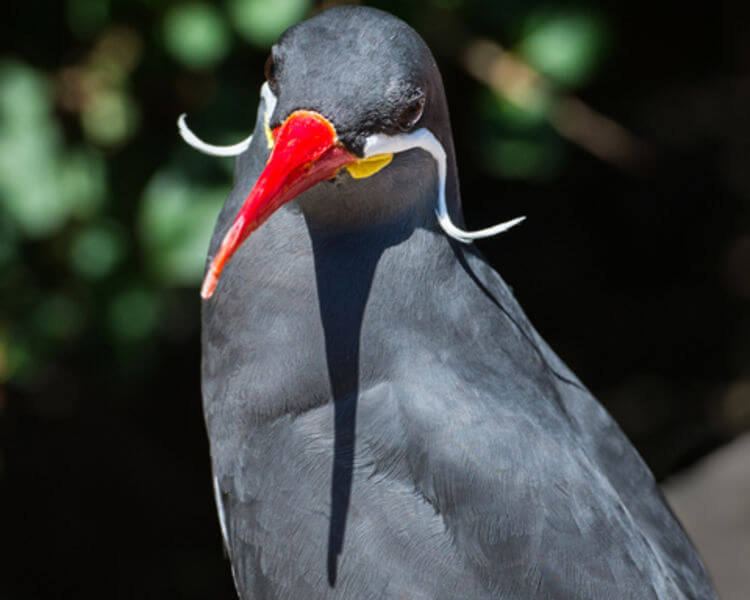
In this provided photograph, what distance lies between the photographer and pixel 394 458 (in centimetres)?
193

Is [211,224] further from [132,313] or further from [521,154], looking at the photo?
[521,154]

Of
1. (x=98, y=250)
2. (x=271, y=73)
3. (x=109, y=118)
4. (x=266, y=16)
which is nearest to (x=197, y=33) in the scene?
(x=266, y=16)

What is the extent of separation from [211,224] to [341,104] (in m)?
1.05

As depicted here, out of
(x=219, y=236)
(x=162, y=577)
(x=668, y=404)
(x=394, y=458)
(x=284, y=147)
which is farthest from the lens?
(x=668, y=404)

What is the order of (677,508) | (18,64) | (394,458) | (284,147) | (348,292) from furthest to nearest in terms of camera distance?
(677,508), (18,64), (348,292), (394,458), (284,147)

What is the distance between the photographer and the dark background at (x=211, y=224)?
286 cm

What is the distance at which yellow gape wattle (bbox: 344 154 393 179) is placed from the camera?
188 cm

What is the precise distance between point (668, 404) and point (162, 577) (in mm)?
2222

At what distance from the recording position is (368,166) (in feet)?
6.22

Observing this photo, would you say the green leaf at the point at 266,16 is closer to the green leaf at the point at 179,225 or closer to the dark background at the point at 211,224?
the dark background at the point at 211,224

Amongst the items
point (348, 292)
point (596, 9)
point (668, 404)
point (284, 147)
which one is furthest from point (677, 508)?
point (284, 147)

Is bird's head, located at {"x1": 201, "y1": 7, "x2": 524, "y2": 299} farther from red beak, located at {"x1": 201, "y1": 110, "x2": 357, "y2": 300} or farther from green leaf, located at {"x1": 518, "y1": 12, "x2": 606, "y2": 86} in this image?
green leaf, located at {"x1": 518, "y1": 12, "x2": 606, "y2": 86}

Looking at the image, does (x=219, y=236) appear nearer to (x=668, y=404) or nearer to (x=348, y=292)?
(x=348, y=292)

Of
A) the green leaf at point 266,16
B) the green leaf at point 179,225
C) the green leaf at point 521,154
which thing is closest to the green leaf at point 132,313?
the green leaf at point 179,225
